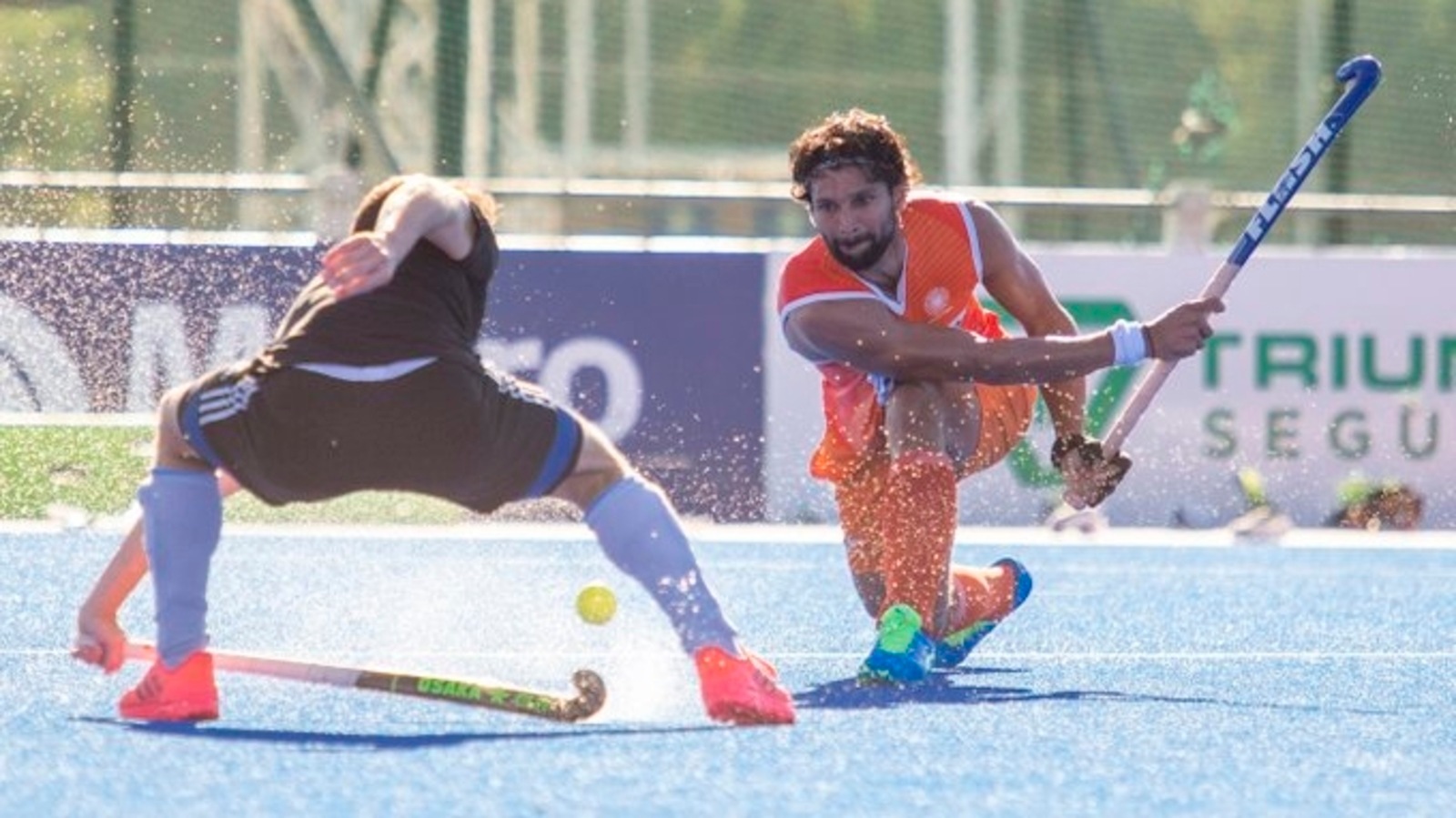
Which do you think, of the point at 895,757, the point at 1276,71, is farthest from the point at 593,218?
the point at 895,757

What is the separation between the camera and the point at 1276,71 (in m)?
17.9

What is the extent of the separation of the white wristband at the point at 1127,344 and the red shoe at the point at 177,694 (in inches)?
81.9

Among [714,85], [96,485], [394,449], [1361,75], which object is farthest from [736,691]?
[714,85]

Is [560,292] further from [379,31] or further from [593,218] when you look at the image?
[379,31]

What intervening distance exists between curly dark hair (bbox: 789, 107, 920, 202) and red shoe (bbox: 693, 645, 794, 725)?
4.62ft

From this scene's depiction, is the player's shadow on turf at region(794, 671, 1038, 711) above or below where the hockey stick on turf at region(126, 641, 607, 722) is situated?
below

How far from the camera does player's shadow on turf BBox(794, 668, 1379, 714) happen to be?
22.2 ft

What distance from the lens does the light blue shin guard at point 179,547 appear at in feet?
20.0

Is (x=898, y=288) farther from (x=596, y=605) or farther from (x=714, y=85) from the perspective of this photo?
(x=714, y=85)

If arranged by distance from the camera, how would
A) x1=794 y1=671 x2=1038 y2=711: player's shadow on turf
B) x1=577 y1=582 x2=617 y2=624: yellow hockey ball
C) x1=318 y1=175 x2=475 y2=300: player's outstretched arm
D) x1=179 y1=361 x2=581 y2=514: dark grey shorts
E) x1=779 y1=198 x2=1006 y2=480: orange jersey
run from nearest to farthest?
x1=318 y1=175 x2=475 y2=300: player's outstretched arm, x1=179 y1=361 x2=581 y2=514: dark grey shorts, x1=794 y1=671 x2=1038 y2=711: player's shadow on turf, x1=577 y1=582 x2=617 y2=624: yellow hockey ball, x1=779 y1=198 x2=1006 y2=480: orange jersey

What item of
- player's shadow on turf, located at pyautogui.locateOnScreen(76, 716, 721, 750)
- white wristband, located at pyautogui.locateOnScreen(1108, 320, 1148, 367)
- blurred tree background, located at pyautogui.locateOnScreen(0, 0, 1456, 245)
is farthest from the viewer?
blurred tree background, located at pyautogui.locateOnScreen(0, 0, 1456, 245)

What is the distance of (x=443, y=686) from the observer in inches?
251

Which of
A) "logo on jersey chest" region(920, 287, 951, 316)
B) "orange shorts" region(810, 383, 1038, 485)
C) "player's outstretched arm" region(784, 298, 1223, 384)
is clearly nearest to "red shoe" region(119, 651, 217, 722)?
"player's outstretched arm" region(784, 298, 1223, 384)

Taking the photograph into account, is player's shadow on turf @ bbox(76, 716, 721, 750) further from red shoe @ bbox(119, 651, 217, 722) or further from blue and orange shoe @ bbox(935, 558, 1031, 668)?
blue and orange shoe @ bbox(935, 558, 1031, 668)
